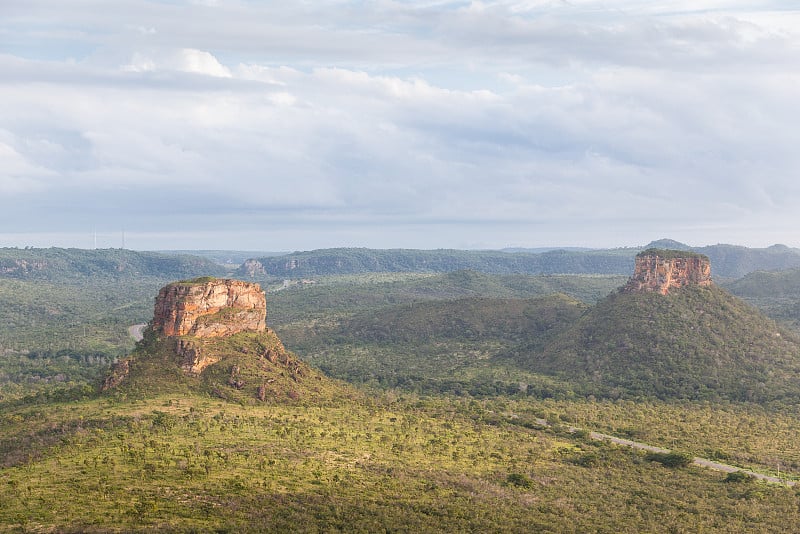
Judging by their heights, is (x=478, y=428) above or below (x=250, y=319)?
below

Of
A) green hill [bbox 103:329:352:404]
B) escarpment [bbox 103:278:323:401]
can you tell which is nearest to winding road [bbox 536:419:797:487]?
green hill [bbox 103:329:352:404]

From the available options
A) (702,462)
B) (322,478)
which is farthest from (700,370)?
(322,478)

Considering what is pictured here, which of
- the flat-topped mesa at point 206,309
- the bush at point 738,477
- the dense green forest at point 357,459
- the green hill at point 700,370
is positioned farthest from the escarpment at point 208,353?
the green hill at point 700,370

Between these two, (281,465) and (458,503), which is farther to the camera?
(281,465)

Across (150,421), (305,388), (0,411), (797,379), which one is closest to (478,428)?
(305,388)

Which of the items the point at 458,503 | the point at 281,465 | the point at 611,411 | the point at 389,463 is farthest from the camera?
the point at 611,411

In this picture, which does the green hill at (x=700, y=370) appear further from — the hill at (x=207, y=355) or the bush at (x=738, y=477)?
the hill at (x=207, y=355)

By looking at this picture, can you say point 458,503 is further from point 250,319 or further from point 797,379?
point 797,379
